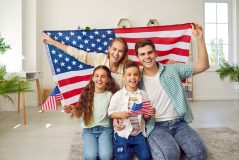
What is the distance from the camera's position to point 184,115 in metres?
2.18

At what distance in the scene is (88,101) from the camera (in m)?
2.21

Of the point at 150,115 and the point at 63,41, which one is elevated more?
the point at 63,41

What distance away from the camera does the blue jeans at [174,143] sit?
191 cm

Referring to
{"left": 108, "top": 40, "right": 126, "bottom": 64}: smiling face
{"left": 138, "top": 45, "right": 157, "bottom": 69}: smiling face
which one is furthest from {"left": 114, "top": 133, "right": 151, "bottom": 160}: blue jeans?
{"left": 108, "top": 40, "right": 126, "bottom": 64}: smiling face

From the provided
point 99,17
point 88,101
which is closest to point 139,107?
point 88,101

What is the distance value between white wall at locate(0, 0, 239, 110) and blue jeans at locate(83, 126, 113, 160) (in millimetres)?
3823

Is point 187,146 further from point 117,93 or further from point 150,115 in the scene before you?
point 117,93

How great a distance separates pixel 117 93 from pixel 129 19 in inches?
176

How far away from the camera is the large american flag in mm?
2652

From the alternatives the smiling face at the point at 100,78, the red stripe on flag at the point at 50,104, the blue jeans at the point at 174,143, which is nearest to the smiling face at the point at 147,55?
the smiling face at the point at 100,78

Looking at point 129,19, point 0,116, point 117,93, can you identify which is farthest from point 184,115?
point 129,19

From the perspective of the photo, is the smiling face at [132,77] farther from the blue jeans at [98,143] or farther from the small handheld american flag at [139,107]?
the blue jeans at [98,143]

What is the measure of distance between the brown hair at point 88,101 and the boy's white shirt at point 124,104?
18 cm

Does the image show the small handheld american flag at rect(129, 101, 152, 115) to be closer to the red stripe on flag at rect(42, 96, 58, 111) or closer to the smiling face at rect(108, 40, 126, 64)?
the smiling face at rect(108, 40, 126, 64)
